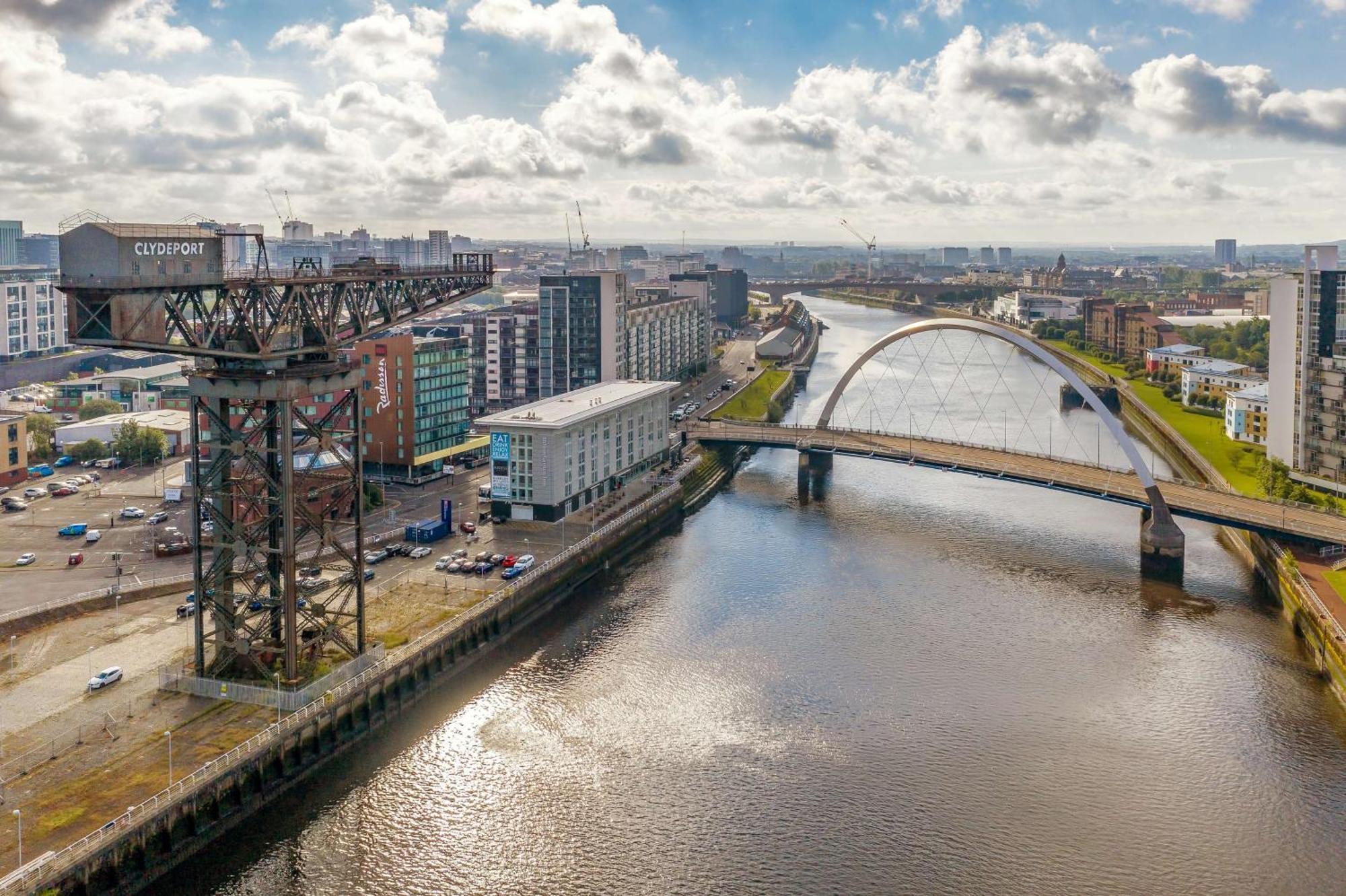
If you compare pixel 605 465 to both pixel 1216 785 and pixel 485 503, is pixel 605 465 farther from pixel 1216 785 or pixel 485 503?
pixel 1216 785

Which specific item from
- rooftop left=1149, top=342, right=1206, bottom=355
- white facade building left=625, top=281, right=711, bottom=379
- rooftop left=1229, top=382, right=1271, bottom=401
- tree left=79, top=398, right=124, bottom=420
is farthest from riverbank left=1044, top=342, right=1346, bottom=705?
tree left=79, top=398, right=124, bottom=420

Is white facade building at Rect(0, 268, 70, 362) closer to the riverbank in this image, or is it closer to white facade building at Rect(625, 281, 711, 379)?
white facade building at Rect(625, 281, 711, 379)

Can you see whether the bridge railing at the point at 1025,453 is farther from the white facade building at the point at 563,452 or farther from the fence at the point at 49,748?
the fence at the point at 49,748

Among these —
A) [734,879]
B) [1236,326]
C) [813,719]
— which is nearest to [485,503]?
[813,719]

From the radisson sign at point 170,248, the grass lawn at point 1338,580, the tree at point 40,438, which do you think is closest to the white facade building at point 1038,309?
the grass lawn at point 1338,580

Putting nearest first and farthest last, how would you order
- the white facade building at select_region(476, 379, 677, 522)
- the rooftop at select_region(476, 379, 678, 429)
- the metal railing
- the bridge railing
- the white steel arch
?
the metal railing, the white steel arch, the bridge railing, the white facade building at select_region(476, 379, 677, 522), the rooftop at select_region(476, 379, 678, 429)

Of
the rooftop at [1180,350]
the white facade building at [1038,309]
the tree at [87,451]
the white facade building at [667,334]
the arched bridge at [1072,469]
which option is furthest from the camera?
the white facade building at [1038,309]

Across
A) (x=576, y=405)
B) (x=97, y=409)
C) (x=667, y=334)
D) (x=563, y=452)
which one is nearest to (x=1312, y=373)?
(x=576, y=405)
